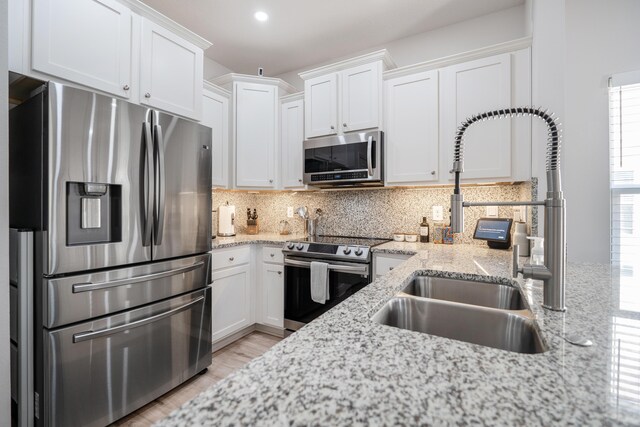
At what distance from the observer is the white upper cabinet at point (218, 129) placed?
2775 mm

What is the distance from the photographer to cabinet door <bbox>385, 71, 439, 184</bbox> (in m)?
2.42

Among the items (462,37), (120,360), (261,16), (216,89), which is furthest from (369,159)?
(120,360)

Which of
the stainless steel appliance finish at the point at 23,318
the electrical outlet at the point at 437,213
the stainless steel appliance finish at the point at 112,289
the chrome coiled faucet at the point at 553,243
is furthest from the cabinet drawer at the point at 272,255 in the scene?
the chrome coiled faucet at the point at 553,243

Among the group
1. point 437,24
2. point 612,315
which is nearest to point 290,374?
point 612,315

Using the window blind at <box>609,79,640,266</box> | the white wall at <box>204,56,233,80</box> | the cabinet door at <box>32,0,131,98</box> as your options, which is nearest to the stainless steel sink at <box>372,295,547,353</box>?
the window blind at <box>609,79,640,266</box>

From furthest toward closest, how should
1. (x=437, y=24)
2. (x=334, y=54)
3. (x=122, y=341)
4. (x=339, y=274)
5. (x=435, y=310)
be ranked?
(x=334, y=54) < (x=437, y=24) < (x=339, y=274) < (x=122, y=341) < (x=435, y=310)

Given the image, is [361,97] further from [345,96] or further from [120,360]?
[120,360]

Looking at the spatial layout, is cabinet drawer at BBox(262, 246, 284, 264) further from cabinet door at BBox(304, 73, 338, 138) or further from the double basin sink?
the double basin sink

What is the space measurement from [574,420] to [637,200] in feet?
8.02

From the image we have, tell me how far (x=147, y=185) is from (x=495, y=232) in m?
2.41

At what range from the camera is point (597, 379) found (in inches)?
19.5

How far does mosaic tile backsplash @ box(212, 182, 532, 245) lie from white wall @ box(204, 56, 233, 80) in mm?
1281

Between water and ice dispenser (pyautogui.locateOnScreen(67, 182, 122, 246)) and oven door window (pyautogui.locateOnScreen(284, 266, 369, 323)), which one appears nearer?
water and ice dispenser (pyautogui.locateOnScreen(67, 182, 122, 246))

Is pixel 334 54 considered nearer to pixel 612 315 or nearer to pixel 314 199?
pixel 314 199
